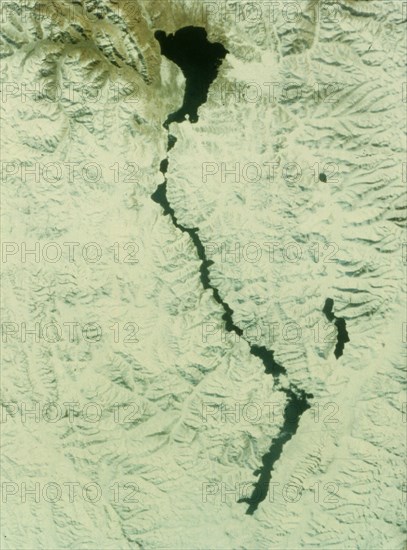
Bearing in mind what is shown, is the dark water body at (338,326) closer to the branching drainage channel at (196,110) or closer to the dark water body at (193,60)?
the branching drainage channel at (196,110)

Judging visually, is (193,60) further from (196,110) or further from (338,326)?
(338,326)

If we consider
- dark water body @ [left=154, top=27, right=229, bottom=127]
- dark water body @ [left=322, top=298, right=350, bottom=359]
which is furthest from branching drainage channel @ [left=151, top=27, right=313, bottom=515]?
dark water body @ [left=322, top=298, right=350, bottom=359]

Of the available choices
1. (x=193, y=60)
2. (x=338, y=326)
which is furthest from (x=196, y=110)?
(x=338, y=326)

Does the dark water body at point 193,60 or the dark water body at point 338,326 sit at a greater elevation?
the dark water body at point 193,60

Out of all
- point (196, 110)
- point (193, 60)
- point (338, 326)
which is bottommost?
point (338, 326)

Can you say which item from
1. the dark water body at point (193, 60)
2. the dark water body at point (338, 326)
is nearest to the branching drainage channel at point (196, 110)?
the dark water body at point (193, 60)

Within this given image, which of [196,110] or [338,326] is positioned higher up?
[196,110]
